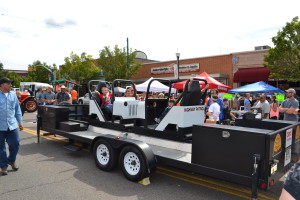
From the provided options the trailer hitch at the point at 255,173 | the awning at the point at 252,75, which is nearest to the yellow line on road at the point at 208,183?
the trailer hitch at the point at 255,173

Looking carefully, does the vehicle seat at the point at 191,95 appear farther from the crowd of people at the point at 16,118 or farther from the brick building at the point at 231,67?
the brick building at the point at 231,67

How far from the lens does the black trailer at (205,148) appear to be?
307 centimetres

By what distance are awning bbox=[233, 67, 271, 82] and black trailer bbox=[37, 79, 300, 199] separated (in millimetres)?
18031

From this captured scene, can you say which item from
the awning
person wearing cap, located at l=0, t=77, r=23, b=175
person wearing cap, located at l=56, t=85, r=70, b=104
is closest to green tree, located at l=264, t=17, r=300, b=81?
the awning

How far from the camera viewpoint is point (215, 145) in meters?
3.43

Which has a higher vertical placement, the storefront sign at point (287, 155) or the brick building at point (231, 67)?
the brick building at point (231, 67)

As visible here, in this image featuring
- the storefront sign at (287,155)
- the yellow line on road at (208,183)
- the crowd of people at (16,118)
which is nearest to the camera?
the crowd of people at (16,118)

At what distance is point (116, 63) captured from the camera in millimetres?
29281

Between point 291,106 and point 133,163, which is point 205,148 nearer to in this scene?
point 133,163

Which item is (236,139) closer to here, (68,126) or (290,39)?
(68,126)

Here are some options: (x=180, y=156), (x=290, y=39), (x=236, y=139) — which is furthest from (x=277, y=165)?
(x=290, y=39)

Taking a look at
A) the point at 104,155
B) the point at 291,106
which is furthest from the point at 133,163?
the point at 291,106

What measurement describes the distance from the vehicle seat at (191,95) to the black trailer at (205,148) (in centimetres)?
12

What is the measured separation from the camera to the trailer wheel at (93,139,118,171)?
185 inches
